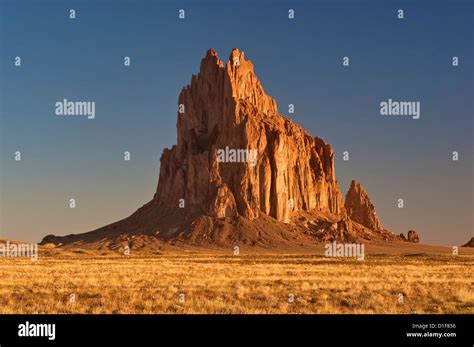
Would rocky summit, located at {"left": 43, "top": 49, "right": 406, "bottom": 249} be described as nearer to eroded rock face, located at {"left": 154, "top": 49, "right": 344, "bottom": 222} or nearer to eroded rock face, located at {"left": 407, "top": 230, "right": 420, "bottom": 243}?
eroded rock face, located at {"left": 154, "top": 49, "right": 344, "bottom": 222}

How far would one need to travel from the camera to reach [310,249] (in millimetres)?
126125

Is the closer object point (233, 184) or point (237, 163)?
point (233, 184)

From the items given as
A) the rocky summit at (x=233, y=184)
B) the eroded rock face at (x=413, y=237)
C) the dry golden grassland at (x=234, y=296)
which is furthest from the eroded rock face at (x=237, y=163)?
the dry golden grassland at (x=234, y=296)

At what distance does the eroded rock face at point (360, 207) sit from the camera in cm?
18325

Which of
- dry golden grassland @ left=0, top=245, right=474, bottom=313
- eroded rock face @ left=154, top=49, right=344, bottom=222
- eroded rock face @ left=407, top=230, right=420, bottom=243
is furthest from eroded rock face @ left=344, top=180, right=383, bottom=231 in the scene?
dry golden grassland @ left=0, top=245, right=474, bottom=313

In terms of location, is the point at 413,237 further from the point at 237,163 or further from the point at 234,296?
the point at 234,296

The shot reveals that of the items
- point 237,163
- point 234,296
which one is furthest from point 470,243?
point 234,296

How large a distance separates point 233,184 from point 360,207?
178 ft

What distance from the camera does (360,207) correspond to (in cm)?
18838

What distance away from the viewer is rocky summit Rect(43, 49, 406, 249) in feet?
461

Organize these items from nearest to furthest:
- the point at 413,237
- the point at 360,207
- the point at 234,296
Answer: the point at 234,296 → the point at 413,237 → the point at 360,207
